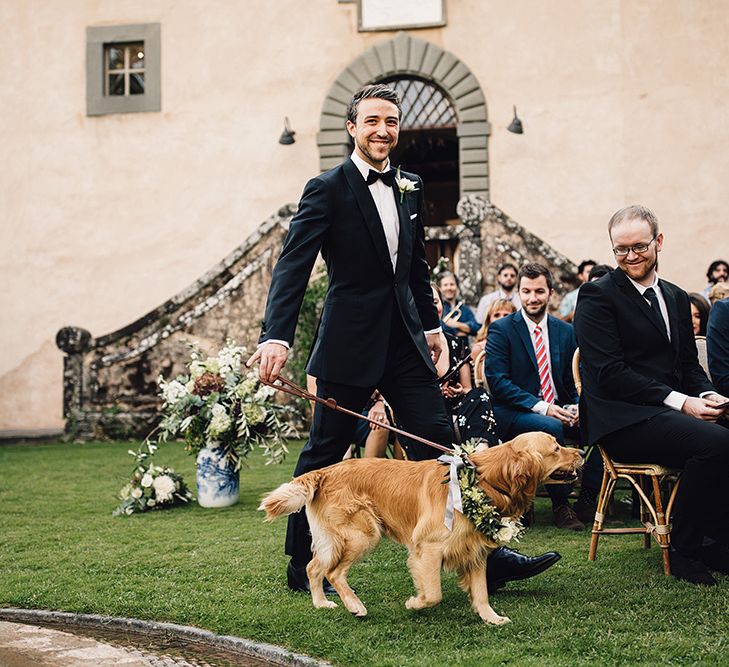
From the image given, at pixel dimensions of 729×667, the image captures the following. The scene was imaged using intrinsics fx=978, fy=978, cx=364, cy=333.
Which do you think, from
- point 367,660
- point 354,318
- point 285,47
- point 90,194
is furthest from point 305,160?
point 367,660

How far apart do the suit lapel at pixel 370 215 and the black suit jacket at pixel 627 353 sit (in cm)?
120

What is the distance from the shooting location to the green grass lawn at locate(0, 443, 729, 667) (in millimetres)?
3682

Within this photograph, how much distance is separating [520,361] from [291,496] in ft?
8.85

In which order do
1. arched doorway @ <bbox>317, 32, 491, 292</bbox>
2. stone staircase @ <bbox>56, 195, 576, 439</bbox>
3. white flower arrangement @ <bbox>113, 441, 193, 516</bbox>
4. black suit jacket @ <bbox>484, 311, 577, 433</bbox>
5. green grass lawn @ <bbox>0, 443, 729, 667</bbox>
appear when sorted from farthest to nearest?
arched doorway @ <bbox>317, 32, 491, 292</bbox>, stone staircase @ <bbox>56, 195, 576, 439</bbox>, white flower arrangement @ <bbox>113, 441, 193, 516</bbox>, black suit jacket @ <bbox>484, 311, 577, 433</bbox>, green grass lawn @ <bbox>0, 443, 729, 667</bbox>

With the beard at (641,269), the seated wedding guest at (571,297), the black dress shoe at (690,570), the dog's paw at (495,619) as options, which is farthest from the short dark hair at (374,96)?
the seated wedding guest at (571,297)

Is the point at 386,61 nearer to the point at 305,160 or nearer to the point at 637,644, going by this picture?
the point at 305,160

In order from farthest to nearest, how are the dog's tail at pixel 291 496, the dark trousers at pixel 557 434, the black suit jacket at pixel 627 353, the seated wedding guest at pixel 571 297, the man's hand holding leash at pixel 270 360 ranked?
the seated wedding guest at pixel 571 297, the dark trousers at pixel 557 434, the black suit jacket at pixel 627 353, the dog's tail at pixel 291 496, the man's hand holding leash at pixel 270 360

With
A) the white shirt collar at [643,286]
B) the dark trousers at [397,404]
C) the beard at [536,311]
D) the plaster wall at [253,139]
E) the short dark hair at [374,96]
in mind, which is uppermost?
the plaster wall at [253,139]

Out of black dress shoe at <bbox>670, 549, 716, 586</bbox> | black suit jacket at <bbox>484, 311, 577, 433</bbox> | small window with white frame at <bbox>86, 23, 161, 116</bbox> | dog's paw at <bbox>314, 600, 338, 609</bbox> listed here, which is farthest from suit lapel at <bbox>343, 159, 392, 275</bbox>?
small window with white frame at <bbox>86, 23, 161, 116</bbox>

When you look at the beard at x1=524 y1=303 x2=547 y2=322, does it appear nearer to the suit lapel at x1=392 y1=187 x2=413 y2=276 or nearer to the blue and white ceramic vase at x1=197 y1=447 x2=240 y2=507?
the suit lapel at x1=392 y1=187 x2=413 y2=276

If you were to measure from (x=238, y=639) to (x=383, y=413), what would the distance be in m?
2.88

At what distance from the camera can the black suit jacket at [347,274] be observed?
4246 millimetres

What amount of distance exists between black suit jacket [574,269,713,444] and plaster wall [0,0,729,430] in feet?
31.2

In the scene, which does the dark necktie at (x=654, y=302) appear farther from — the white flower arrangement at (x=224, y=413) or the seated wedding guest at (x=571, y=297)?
the seated wedding guest at (x=571, y=297)
